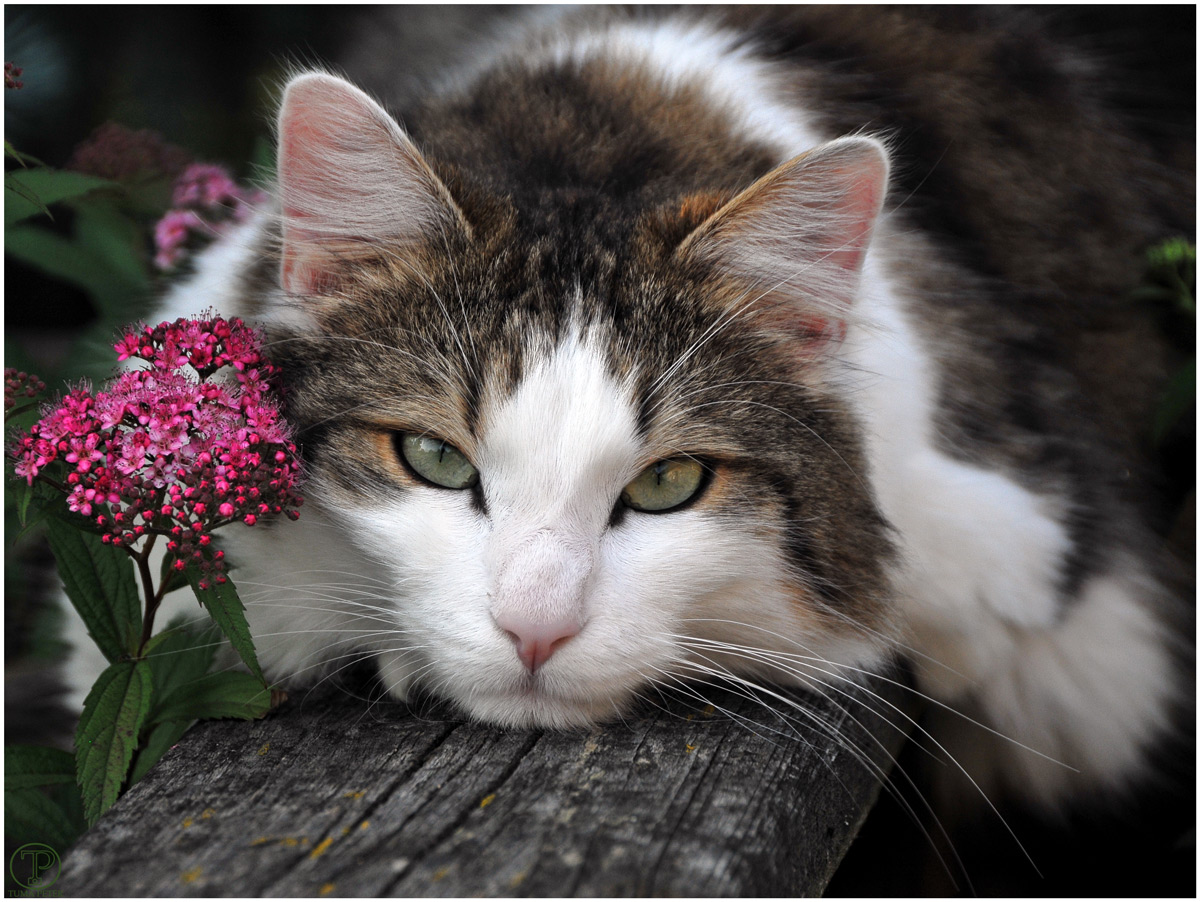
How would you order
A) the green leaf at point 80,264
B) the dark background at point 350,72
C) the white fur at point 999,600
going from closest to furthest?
the white fur at point 999,600, the dark background at point 350,72, the green leaf at point 80,264

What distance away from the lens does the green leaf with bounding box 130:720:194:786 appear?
146 centimetres

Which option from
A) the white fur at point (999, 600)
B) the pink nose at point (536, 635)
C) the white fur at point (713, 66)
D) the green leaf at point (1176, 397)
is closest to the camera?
the pink nose at point (536, 635)

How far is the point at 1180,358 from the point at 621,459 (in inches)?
73.5

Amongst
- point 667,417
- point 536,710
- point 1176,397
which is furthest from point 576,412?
point 1176,397

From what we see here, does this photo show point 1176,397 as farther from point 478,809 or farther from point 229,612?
point 229,612

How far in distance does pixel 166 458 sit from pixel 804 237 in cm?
91

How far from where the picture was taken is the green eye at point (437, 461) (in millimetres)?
1382

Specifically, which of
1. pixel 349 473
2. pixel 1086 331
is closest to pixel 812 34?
pixel 1086 331

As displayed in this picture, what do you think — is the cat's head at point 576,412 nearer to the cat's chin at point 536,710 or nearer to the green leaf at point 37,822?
the cat's chin at point 536,710

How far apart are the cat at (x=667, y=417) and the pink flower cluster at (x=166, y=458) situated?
0.14 metres

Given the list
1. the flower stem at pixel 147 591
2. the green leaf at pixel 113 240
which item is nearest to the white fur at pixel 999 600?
the flower stem at pixel 147 591

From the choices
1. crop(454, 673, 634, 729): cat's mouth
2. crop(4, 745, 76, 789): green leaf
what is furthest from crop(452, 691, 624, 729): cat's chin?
crop(4, 745, 76, 789): green leaf

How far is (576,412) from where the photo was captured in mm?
1309

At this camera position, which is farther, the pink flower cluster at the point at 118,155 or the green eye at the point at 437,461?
the pink flower cluster at the point at 118,155
